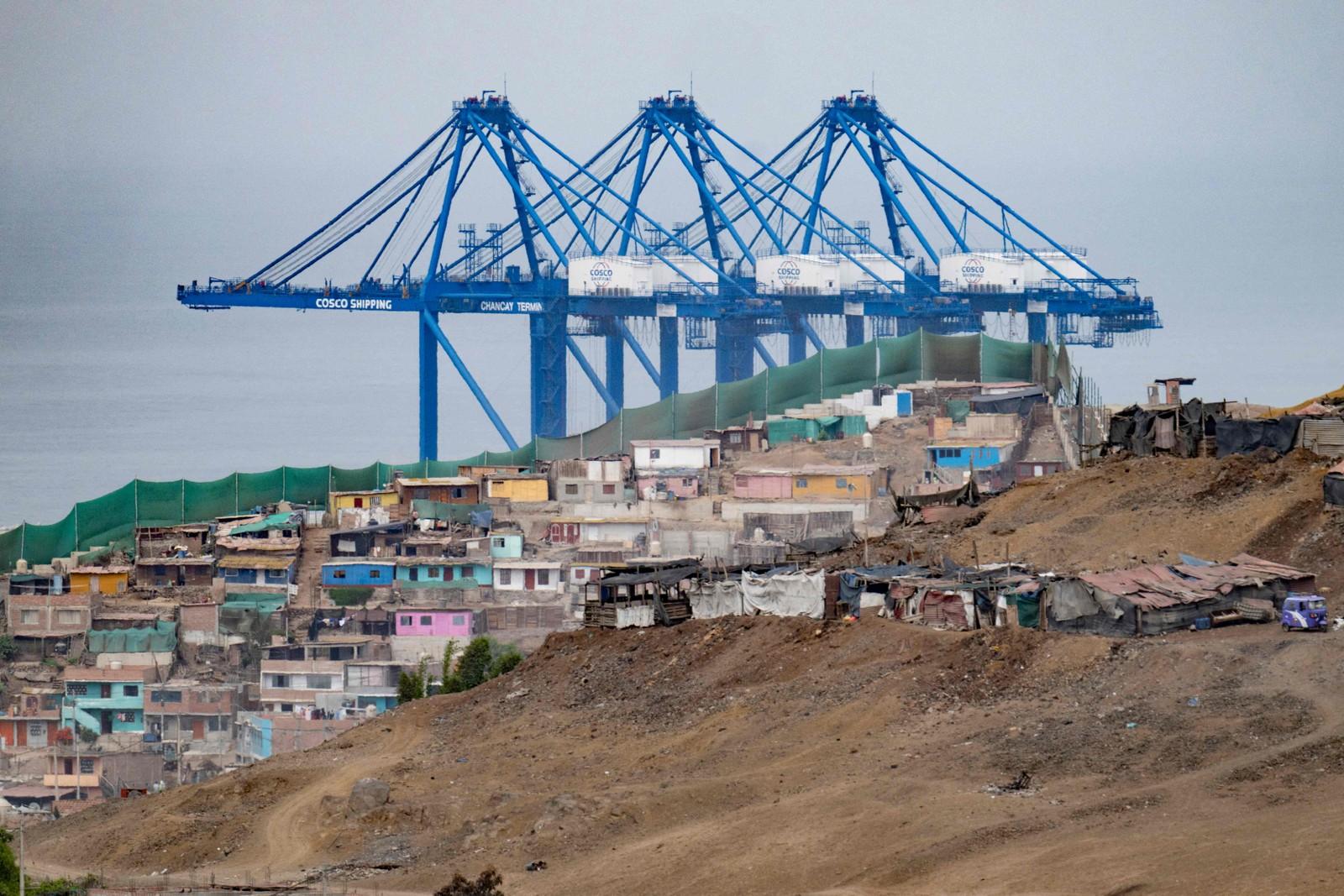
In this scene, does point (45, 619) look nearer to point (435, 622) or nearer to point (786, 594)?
point (435, 622)

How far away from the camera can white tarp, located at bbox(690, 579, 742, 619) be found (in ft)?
80.8

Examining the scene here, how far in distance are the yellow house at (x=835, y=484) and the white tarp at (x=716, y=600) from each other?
2337 cm

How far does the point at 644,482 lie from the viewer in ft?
170

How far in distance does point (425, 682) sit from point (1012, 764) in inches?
722

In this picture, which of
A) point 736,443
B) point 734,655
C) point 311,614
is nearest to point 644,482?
point 736,443

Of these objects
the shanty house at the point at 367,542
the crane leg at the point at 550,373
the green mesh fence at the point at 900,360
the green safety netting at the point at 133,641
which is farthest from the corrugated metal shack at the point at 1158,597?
the crane leg at the point at 550,373

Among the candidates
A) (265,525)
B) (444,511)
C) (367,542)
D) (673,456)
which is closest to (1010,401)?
(673,456)

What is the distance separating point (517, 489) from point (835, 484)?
24.0ft

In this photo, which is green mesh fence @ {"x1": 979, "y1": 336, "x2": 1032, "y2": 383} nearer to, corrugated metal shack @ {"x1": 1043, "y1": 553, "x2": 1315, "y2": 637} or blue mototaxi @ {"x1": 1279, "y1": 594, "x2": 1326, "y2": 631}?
corrugated metal shack @ {"x1": 1043, "y1": 553, "x2": 1315, "y2": 637}

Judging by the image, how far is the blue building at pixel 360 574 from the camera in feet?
153

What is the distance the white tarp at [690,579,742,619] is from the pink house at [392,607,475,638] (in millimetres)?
19329

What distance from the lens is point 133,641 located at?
43562 millimetres

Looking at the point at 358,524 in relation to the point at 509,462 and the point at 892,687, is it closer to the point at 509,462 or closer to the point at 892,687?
the point at 509,462

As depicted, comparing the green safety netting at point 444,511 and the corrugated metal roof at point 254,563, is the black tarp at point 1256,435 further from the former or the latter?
the green safety netting at point 444,511
